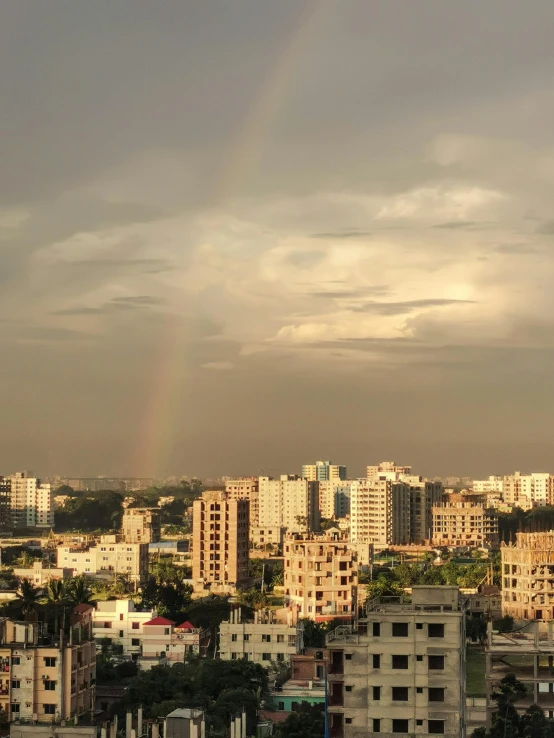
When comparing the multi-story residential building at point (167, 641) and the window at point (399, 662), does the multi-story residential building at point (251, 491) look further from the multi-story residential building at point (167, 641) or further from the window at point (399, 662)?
the window at point (399, 662)

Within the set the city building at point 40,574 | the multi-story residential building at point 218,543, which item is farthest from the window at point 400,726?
the city building at point 40,574

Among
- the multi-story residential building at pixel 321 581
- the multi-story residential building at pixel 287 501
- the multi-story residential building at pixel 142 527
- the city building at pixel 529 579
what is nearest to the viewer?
the multi-story residential building at pixel 321 581

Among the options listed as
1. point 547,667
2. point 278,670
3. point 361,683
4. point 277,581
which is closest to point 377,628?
point 361,683

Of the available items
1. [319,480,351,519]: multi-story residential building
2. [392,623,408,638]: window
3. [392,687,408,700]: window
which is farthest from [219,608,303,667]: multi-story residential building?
[319,480,351,519]: multi-story residential building

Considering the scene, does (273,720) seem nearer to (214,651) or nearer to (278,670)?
(278,670)

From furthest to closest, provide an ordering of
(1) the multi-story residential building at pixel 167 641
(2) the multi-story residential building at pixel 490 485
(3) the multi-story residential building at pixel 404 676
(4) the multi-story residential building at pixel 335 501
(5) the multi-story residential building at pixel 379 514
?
(2) the multi-story residential building at pixel 490 485 < (4) the multi-story residential building at pixel 335 501 < (5) the multi-story residential building at pixel 379 514 < (1) the multi-story residential building at pixel 167 641 < (3) the multi-story residential building at pixel 404 676
